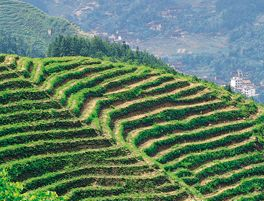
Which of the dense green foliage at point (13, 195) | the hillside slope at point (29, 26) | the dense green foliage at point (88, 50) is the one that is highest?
the dense green foliage at point (13, 195)

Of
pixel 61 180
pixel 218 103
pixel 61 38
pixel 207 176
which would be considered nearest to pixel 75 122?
pixel 61 180

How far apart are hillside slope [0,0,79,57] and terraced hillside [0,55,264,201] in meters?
83.7

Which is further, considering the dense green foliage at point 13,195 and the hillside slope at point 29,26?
the hillside slope at point 29,26

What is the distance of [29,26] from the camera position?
515ft

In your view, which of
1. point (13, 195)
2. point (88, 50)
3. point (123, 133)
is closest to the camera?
point (13, 195)

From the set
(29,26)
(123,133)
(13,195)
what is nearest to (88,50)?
(123,133)

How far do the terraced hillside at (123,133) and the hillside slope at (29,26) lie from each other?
83.7 metres

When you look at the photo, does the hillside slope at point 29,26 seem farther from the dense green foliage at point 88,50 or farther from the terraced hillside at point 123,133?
the terraced hillside at point 123,133

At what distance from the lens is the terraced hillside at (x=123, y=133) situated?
139 ft

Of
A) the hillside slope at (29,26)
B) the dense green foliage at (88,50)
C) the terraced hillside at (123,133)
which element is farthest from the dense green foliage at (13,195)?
the hillside slope at (29,26)

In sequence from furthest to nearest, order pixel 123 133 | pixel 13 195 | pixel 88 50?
1. pixel 88 50
2. pixel 123 133
3. pixel 13 195

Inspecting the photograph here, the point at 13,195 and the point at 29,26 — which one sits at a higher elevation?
the point at 13,195

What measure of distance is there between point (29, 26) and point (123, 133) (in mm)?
111736

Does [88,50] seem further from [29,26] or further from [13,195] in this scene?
[29,26]
